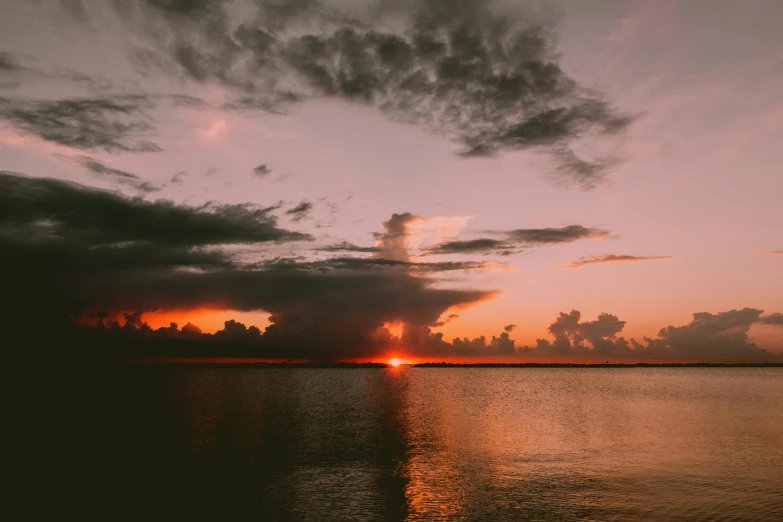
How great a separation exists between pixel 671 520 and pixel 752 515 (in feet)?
21.7

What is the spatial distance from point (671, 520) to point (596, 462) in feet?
63.4

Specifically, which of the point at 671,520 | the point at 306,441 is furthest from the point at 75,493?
the point at 671,520

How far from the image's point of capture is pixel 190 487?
42.7 m

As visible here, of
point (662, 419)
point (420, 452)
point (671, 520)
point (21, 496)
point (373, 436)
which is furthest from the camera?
point (662, 419)

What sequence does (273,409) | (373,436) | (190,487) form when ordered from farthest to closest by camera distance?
(273,409)
(373,436)
(190,487)

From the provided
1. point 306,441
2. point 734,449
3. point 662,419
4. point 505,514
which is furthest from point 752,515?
point 662,419

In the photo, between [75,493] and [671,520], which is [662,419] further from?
[75,493]

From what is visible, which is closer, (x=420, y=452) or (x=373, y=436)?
(x=420, y=452)

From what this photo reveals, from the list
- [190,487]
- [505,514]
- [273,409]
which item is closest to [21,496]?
[190,487]

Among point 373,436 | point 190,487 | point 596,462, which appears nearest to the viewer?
point 190,487

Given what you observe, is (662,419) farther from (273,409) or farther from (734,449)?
(273,409)

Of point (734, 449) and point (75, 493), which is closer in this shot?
point (75, 493)

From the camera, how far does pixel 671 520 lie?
111 feet

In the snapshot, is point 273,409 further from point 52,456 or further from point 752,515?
point 752,515
